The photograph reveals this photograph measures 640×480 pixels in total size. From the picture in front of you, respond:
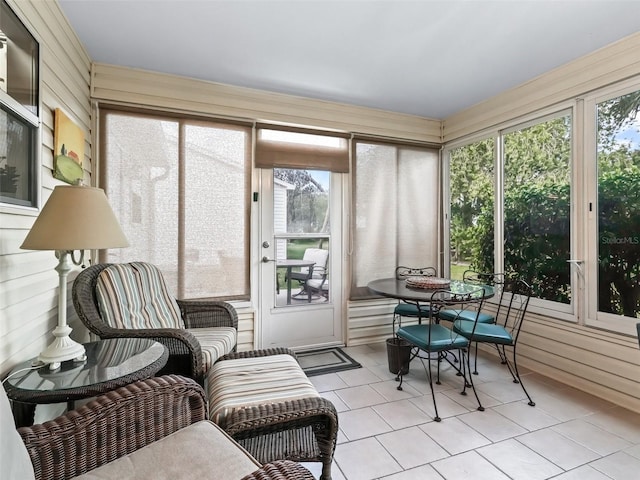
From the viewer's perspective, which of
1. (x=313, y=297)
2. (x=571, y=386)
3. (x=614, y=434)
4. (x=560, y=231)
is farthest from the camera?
(x=313, y=297)

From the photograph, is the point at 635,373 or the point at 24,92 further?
the point at 635,373

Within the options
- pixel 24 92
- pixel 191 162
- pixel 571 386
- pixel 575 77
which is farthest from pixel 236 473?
pixel 575 77

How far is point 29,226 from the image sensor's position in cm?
166

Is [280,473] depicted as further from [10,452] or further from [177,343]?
[177,343]

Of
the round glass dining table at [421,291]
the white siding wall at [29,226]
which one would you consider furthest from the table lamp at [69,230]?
the round glass dining table at [421,291]

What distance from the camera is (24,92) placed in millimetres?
1580

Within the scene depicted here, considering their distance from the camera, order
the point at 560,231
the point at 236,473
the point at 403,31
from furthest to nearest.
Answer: the point at 560,231
the point at 403,31
the point at 236,473

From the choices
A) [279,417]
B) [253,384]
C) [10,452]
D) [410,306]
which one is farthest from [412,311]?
[10,452]

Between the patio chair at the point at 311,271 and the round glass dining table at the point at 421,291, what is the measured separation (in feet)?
2.37

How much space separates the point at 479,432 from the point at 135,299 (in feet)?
7.87

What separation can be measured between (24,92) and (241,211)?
1773mm

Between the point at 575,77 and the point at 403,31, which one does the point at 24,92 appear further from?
the point at 575,77

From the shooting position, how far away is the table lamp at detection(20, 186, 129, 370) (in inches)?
53.1

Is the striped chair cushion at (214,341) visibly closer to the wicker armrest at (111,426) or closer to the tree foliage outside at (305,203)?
the wicker armrest at (111,426)
